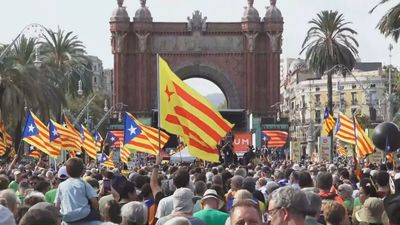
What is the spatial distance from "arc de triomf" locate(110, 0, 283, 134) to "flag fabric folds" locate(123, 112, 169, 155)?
6089 centimetres

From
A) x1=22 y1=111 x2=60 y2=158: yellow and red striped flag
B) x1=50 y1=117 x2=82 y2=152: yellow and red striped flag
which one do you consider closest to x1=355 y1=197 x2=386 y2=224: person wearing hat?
x1=22 y1=111 x2=60 y2=158: yellow and red striped flag

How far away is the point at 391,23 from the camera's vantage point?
39875 millimetres

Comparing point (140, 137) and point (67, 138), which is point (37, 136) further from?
point (140, 137)

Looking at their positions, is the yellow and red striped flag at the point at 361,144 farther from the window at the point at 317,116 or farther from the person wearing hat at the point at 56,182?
the window at the point at 317,116

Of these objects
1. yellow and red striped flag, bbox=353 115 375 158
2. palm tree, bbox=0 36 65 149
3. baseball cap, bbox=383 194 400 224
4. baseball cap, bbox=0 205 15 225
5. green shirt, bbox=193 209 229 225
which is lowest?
green shirt, bbox=193 209 229 225

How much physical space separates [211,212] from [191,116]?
492cm

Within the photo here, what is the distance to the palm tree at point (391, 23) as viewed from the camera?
3938 cm

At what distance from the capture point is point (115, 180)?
1341cm

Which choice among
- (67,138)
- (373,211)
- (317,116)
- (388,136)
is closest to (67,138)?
(67,138)

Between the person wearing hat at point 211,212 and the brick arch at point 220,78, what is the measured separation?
7559 centimetres

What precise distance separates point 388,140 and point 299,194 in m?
18.0

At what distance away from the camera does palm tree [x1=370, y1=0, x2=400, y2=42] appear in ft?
129

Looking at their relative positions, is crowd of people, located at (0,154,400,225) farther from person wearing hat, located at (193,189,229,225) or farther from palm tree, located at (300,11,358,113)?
palm tree, located at (300,11,358,113)

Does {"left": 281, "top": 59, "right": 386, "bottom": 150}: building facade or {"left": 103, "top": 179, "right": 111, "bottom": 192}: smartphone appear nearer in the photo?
{"left": 103, "top": 179, "right": 111, "bottom": 192}: smartphone
